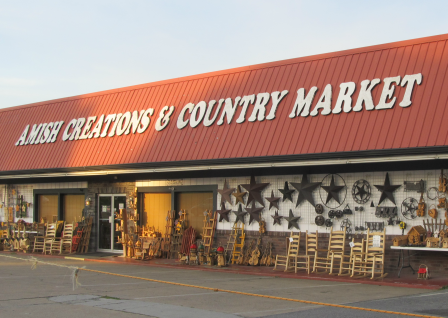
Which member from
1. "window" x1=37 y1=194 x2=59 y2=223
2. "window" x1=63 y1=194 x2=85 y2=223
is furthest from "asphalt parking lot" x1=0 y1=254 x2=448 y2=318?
"window" x1=37 y1=194 x2=59 y2=223

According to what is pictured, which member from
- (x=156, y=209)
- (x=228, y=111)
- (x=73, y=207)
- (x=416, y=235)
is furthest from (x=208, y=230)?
(x=73, y=207)

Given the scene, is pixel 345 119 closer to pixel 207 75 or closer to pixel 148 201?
pixel 207 75

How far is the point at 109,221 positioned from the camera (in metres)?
22.8

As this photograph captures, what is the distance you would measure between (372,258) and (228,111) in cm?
664

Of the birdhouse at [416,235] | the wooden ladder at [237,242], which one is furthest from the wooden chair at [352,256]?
the wooden ladder at [237,242]

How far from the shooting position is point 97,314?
32.3ft

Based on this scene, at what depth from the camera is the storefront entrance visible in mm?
22484

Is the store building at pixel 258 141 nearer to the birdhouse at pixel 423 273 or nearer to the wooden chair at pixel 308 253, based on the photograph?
the wooden chair at pixel 308 253

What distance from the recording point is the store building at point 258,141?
14758mm

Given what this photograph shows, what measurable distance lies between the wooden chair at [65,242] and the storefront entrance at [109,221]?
3.72 ft

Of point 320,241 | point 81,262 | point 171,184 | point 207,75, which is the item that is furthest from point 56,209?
point 320,241

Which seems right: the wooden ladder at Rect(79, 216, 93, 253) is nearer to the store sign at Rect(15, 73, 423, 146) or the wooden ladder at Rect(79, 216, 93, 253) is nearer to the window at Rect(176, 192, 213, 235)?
the store sign at Rect(15, 73, 423, 146)

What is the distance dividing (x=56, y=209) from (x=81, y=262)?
5633mm

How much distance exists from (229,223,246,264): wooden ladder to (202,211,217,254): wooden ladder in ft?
2.66
